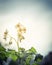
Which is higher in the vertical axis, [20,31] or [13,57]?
[20,31]

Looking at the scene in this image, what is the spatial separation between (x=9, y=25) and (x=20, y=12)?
194 millimetres

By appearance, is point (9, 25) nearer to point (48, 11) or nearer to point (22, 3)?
point (22, 3)

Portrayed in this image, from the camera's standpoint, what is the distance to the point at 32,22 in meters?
1.86

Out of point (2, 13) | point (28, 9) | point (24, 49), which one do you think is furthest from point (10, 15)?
point (24, 49)

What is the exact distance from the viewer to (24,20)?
187cm

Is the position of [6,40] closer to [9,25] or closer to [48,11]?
[9,25]


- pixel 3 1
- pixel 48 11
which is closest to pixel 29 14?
pixel 48 11

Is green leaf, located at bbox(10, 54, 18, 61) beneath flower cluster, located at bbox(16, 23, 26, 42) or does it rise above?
beneath

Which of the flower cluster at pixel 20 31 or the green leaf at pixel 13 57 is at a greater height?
the flower cluster at pixel 20 31

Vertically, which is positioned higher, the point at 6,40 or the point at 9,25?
the point at 9,25

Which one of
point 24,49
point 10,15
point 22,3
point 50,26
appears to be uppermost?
point 22,3

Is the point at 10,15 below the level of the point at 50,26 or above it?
above

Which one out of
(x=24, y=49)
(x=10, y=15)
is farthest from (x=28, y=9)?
(x=24, y=49)

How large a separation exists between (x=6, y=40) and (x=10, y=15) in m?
0.29
